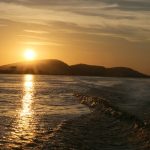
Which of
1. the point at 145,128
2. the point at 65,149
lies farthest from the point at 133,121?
the point at 65,149

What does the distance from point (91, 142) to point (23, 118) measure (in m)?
10.0

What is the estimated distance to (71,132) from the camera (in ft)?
73.0

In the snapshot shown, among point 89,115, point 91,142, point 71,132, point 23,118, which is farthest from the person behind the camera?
point 89,115

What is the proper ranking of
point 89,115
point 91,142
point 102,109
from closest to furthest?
point 91,142 < point 89,115 < point 102,109

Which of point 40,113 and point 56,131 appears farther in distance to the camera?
point 40,113

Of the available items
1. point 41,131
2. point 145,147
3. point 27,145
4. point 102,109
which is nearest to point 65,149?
point 27,145

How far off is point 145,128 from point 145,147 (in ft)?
14.9

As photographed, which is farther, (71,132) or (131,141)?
(71,132)

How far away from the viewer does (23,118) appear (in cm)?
2820

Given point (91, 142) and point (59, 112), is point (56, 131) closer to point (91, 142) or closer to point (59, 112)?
point (91, 142)

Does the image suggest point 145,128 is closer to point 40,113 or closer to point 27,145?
point 27,145

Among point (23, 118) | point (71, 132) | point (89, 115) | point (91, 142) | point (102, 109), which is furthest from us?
point (102, 109)

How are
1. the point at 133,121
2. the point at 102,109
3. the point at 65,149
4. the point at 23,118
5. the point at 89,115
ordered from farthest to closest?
the point at 102,109, the point at 89,115, the point at 23,118, the point at 133,121, the point at 65,149

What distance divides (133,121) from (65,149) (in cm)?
902
